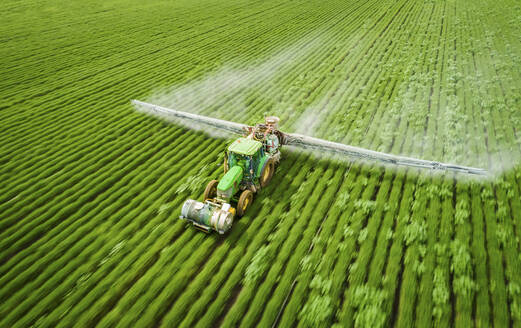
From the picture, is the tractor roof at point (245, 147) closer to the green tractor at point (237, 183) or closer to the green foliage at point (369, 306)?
the green tractor at point (237, 183)

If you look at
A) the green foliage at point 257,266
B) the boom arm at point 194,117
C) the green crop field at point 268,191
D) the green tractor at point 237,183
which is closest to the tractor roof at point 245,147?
the green tractor at point 237,183

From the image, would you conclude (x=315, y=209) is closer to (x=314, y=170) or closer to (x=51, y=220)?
(x=314, y=170)

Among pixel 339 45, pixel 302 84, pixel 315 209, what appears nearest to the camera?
pixel 315 209

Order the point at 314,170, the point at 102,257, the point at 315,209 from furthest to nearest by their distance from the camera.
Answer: the point at 314,170, the point at 315,209, the point at 102,257

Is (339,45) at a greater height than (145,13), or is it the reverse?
(145,13)

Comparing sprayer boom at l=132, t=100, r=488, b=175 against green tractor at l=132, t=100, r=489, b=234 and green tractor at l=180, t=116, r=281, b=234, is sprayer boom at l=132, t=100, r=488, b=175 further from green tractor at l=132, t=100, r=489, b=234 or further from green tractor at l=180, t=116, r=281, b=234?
green tractor at l=180, t=116, r=281, b=234

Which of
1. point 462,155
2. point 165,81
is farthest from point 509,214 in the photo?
point 165,81
